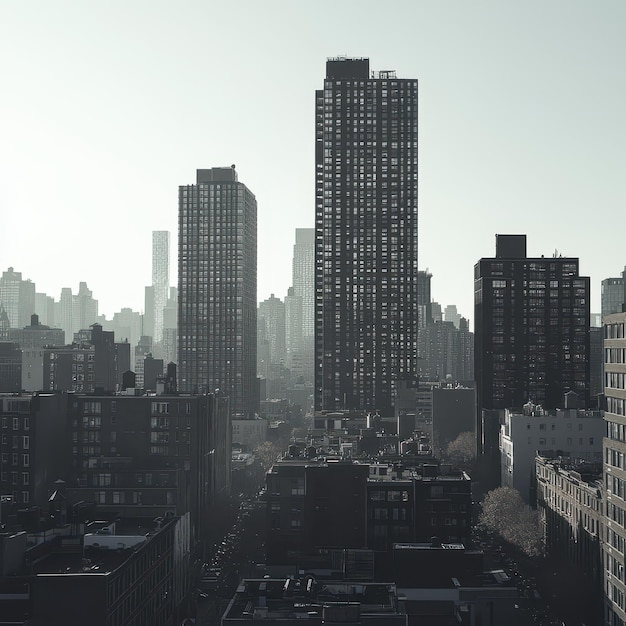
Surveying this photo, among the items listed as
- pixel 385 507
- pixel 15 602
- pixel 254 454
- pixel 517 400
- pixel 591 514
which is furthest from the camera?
pixel 254 454

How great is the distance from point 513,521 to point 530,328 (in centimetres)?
7149

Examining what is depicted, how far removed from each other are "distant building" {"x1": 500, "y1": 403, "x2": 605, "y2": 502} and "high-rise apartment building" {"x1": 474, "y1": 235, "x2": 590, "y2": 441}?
36376 mm

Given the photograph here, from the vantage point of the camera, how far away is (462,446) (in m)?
187

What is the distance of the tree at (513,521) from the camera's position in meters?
110

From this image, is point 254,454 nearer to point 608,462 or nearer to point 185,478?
point 185,478

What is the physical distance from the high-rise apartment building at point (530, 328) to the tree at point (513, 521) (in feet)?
180

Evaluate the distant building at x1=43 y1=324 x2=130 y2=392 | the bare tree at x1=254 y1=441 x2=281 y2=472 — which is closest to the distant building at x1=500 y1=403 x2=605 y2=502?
the bare tree at x1=254 y1=441 x2=281 y2=472

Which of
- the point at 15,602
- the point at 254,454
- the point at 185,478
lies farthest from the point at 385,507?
the point at 254,454

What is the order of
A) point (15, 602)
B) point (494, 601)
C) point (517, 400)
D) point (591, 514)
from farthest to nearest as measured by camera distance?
1. point (517, 400)
2. point (591, 514)
3. point (494, 601)
4. point (15, 602)

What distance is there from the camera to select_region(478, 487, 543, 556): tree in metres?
110

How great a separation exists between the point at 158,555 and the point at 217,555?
37.1 metres

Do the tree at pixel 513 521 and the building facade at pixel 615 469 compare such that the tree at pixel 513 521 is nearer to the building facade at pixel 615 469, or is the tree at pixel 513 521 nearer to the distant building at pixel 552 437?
the distant building at pixel 552 437

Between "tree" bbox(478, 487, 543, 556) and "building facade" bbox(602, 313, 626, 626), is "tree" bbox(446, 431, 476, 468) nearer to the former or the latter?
"tree" bbox(478, 487, 543, 556)

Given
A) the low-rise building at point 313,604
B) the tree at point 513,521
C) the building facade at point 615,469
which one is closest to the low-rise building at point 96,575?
the low-rise building at point 313,604
